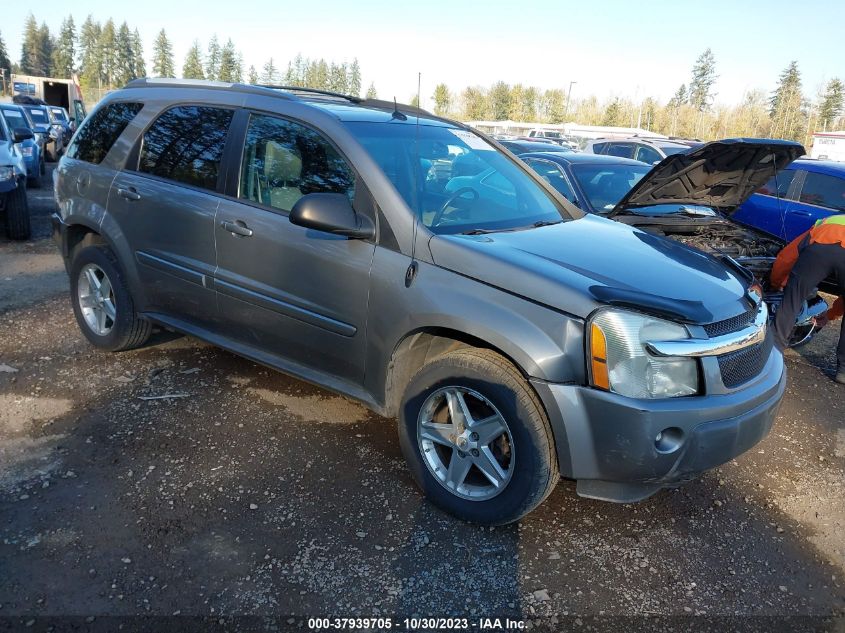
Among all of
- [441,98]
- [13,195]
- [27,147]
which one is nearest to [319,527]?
[13,195]

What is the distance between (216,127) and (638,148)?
13.4 m

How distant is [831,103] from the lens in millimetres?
63281

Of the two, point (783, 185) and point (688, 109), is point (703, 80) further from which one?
point (783, 185)

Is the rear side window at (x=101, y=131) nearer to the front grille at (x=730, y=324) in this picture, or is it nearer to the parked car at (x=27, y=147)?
the front grille at (x=730, y=324)

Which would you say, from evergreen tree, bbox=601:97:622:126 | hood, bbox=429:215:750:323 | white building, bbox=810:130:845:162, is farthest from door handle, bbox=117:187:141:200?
evergreen tree, bbox=601:97:622:126

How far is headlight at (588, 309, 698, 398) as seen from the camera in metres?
2.53

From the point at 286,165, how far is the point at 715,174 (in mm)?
3912

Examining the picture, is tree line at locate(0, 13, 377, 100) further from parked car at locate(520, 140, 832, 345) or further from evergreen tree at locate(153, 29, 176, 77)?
parked car at locate(520, 140, 832, 345)

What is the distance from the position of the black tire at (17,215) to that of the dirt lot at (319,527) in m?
5.00

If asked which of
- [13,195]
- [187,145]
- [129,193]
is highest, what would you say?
[187,145]

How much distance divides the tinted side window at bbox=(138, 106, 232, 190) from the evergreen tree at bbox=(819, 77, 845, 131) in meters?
72.9

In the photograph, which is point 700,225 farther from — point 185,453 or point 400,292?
Result: point 185,453

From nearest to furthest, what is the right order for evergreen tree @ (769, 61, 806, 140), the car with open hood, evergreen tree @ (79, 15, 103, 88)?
1. the car with open hood
2. evergreen tree @ (769, 61, 806, 140)
3. evergreen tree @ (79, 15, 103, 88)

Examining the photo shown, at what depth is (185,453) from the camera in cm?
349
